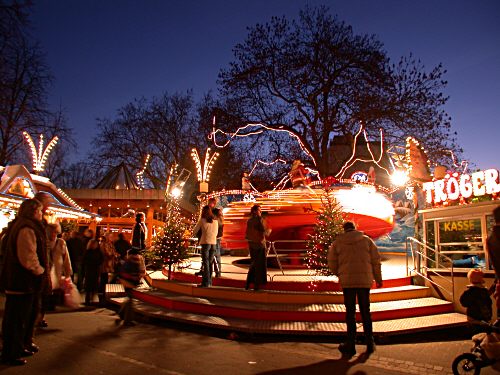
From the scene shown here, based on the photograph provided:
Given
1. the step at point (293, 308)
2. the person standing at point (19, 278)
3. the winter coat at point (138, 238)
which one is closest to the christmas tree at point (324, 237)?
the step at point (293, 308)

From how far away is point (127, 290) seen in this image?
768cm

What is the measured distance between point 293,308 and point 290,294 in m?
0.49

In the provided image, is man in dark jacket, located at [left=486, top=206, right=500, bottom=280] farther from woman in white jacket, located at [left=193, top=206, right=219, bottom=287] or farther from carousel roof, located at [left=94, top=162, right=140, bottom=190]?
carousel roof, located at [left=94, top=162, right=140, bottom=190]

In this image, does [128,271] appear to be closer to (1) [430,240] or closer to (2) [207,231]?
(2) [207,231]

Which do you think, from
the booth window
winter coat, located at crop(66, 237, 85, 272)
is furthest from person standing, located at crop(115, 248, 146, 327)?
the booth window

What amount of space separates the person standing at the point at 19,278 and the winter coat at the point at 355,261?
401 cm

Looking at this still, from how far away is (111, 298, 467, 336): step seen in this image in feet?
23.1

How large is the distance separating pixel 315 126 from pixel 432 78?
6123 mm

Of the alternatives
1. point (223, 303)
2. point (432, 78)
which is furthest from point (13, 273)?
point (432, 78)

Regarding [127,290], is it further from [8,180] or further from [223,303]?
[8,180]

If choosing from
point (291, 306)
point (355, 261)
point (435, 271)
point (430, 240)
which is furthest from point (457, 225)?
point (355, 261)

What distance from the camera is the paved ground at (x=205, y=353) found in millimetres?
5066

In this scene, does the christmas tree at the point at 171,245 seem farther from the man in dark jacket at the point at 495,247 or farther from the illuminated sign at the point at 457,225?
the man in dark jacket at the point at 495,247

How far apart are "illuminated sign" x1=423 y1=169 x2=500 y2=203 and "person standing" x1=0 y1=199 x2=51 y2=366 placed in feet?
27.7
